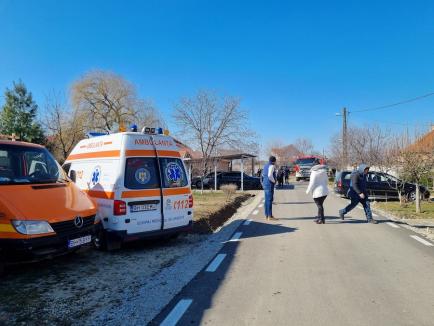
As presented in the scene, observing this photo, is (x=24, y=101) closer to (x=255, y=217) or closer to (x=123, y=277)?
(x=255, y=217)

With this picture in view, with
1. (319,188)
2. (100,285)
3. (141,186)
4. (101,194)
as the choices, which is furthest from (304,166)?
(100,285)

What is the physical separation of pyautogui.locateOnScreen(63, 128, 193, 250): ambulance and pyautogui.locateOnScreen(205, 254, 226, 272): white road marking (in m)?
1.38

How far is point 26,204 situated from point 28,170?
1263 mm

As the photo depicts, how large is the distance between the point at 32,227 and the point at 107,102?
121ft

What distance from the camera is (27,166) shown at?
6492 mm

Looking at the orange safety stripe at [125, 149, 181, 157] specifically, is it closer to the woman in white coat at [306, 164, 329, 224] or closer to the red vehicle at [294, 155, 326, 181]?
the woman in white coat at [306, 164, 329, 224]

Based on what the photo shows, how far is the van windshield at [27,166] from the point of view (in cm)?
602

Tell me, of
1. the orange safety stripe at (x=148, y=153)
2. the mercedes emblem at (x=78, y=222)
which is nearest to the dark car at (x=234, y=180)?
the orange safety stripe at (x=148, y=153)

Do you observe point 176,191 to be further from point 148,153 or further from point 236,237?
point 236,237

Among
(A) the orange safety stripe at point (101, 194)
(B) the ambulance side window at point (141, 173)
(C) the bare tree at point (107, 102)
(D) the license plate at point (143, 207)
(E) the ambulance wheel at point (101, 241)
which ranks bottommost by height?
(E) the ambulance wheel at point (101, 241)

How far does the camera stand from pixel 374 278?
5.41m

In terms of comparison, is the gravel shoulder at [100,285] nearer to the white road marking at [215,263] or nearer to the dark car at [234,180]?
the white road marking at [215,263]

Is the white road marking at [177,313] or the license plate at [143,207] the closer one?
the white road marking at [177,313]

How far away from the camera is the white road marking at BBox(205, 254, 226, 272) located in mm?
5935
